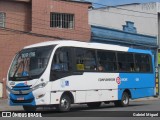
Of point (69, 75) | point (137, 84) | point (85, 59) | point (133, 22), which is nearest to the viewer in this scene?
point (69, 75)

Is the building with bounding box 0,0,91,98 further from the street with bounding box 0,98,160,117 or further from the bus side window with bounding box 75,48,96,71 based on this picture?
the bus side window with bounding box 75,48,96,71

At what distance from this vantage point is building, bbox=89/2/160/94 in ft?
141

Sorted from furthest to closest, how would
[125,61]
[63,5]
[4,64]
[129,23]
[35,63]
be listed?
[129,23], [63,5], [4,64], [125,61], [35,63]

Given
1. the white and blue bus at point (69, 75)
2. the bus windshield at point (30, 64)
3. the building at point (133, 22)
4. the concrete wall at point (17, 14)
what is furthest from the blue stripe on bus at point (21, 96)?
the building at point (133, 22)

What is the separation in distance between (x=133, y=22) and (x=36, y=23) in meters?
16.4

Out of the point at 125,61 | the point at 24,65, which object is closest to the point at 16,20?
the point at 125,61

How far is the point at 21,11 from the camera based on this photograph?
111 ft

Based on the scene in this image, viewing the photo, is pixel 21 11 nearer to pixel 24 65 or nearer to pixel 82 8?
pixel 82 8

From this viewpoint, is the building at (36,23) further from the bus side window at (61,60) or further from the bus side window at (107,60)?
the bus side window at (61,60)

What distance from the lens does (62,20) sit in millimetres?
36281

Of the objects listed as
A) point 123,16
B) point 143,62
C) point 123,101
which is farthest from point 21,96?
point 123,16

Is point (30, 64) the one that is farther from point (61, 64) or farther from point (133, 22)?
point (133, 22)

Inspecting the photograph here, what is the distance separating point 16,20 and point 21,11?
868 mm

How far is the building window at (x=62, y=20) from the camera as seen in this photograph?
3572 cm
